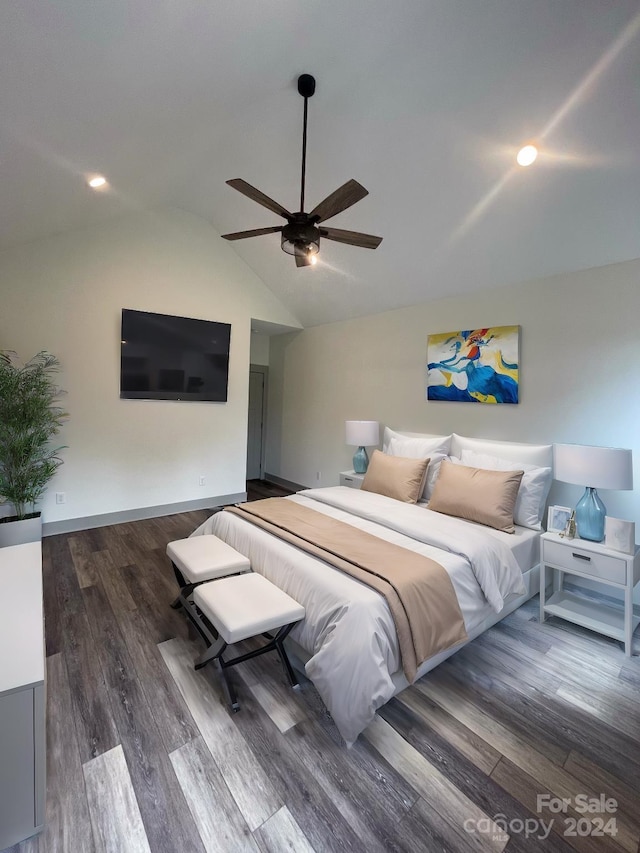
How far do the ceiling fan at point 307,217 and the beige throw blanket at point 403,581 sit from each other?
5.87 ft

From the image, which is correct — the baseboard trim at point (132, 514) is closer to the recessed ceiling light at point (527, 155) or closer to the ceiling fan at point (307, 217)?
the ceiling fan at point (307, 217)

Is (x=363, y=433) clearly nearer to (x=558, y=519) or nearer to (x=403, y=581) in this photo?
(x=558, y=519)

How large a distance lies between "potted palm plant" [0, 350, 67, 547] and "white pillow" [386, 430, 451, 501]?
3.44 m

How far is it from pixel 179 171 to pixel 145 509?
3.51 metres

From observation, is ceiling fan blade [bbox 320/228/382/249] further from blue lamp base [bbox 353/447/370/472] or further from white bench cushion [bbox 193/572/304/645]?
blue lamp base [bbox 353/447/370/472]

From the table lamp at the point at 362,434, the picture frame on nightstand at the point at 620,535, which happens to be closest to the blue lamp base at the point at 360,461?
the table lamp at the point at 362,434

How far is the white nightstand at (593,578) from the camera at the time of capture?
2254 millimetres

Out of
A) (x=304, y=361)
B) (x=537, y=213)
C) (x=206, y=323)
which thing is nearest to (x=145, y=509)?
(x=206, y=323)

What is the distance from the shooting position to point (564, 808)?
138 centimetres

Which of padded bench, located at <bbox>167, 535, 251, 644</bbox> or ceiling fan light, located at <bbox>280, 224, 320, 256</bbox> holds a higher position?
ceiling fan light, located at <bbox>280, 224, 320, 256</bbox>

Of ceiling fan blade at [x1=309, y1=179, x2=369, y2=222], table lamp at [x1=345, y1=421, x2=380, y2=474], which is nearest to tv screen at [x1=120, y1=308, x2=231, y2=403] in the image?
table lamp at [x1=345, y1=421, x2=380, y2=474]

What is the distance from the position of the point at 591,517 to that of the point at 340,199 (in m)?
2.53

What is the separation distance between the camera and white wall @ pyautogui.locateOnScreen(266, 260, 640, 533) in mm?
2777

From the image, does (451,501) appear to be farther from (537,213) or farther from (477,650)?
(537,213)
